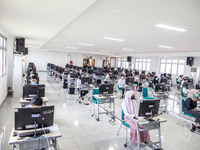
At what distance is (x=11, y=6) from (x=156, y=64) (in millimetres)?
16434

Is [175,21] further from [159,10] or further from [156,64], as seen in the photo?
[156,64]

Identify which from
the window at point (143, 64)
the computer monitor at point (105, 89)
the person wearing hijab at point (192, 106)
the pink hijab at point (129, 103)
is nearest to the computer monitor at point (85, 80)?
the computer monitor at point (105, 89)

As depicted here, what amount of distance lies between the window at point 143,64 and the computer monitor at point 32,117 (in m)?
17.6

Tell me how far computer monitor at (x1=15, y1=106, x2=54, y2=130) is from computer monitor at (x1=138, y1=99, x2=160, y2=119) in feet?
6.30

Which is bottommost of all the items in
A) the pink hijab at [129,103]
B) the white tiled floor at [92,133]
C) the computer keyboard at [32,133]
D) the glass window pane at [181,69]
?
the white tiled floor at [92,133]

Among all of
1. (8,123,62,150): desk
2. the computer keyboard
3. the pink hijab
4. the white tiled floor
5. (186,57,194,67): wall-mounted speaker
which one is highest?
(186,57,194,67): wall-mounted speaker

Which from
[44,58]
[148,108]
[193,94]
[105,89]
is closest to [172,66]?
[193,94]

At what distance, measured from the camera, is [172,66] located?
16.0m

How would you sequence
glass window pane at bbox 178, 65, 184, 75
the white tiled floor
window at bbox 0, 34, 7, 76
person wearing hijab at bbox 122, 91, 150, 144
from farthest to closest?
glass window pane at bbox 178, 65, 184, 75 < window at bbox 0, 34, 7, 76 < person wearing hijab at bbox 122, 91, 150, 144 < the white tiled floor

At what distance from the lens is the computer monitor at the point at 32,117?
230cm

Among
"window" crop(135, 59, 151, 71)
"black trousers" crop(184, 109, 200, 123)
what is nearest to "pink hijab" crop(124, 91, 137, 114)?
"black trousers" crop(184, 109, 200, 123)

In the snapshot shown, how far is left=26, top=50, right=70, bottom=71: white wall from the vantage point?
20900 millimetres

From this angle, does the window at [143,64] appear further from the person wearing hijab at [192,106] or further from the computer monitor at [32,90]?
the computer monitor at [32,90]

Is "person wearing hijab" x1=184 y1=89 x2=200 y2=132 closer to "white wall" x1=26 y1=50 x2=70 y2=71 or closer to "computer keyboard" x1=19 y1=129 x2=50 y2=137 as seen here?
"computer keyboard" x1=19 y1=129 x2=50 y2=137
